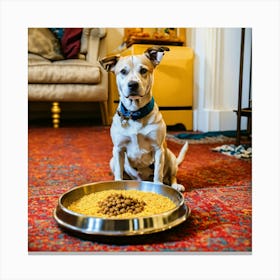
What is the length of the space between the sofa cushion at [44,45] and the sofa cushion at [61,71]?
0.07m

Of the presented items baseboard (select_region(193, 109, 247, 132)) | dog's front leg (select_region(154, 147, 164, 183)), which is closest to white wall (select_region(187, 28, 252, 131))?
baseboard (select_region(193, 109, 247, 132))

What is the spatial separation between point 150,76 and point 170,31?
1.88 meters

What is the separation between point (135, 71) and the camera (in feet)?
4.09

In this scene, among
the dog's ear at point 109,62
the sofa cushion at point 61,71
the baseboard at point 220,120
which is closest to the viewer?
the dog's ear at point 109,62

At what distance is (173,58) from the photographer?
2.98 m

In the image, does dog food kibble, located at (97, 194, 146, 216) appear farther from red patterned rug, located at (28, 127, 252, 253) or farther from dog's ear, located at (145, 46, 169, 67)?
dog's ear, located at (145, 46, 169, 67)

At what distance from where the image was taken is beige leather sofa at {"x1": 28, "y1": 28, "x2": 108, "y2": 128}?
3.00 m

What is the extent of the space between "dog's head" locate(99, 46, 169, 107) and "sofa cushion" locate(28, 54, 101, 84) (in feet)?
5.91

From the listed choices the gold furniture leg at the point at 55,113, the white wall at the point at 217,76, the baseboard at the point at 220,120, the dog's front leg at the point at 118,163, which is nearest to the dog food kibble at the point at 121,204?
the dog's front leg at the point at 118,163

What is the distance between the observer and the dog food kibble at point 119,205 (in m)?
0.97

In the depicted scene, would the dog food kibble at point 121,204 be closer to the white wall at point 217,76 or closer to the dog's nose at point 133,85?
the dog's nose at point 133,85

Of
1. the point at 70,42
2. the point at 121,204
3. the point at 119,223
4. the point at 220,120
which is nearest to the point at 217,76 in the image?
the point at 220,120

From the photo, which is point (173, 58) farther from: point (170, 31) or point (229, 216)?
point (229, 216)

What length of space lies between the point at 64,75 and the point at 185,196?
6.89 ft
